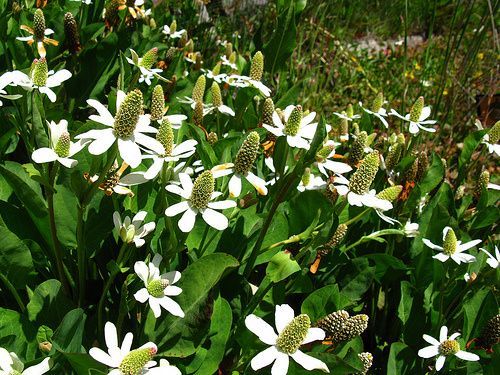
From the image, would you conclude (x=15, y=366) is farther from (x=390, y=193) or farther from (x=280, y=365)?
(x=390, y=193)

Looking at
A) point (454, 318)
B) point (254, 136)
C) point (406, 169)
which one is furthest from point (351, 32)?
point (254, 136)

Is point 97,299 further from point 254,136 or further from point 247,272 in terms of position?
point 254,136

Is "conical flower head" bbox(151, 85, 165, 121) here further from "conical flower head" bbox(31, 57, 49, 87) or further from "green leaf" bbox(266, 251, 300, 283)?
"green leaf" bbox(266, 251, 300, 283)

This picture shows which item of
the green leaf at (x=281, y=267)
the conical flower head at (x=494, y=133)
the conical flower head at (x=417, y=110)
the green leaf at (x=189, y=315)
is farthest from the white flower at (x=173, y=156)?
the conical flower head at (x=494, y=133)

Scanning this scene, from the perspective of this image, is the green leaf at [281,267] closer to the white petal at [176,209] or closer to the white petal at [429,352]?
the white petal at [176,209]

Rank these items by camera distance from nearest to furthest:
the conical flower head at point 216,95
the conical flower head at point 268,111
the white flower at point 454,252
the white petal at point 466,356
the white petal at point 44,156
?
the white petal at point 44,156 < the white petal at point 466,356 < the white flower at point 454,252 < the conical flower head at point 268,111 < the conical flower head at point 216,95

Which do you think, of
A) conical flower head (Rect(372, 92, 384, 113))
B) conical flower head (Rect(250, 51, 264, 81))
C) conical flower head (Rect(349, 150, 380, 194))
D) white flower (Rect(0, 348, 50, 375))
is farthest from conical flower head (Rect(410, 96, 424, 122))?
white flower (Rect(0, 348, 50, 375))
